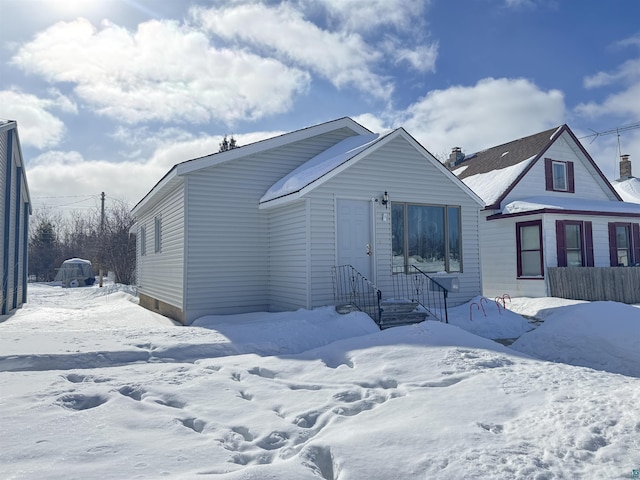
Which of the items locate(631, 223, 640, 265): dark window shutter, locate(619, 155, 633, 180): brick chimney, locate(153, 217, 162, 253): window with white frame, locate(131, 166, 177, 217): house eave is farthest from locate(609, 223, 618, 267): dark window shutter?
locate(153, 217, 162, 253): window with white frame

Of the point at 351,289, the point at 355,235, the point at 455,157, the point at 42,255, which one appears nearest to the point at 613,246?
the point at 455,157

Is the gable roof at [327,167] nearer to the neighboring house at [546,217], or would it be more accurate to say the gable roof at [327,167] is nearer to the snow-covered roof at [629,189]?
the neighboring house at [546,217]

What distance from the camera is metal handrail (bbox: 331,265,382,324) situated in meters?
10.3

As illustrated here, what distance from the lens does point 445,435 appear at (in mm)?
3590

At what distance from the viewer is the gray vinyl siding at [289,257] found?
10.1 meters

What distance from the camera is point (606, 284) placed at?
14.2m

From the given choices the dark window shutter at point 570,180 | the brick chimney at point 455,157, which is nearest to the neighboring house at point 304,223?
the dark window shutter at point 570,180

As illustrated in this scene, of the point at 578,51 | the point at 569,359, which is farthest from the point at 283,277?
the point at 578,51

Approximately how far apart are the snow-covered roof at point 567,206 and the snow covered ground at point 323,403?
8.70m

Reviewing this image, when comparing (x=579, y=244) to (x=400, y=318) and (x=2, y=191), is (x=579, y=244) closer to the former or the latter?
(x=400, y=318)

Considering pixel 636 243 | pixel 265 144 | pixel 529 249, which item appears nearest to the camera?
pixel 265 144

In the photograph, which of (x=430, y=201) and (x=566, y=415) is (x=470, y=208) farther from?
(x=566, y=415)

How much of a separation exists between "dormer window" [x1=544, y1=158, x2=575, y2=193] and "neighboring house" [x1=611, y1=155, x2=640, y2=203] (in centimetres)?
758

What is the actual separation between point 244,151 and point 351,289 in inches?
178
